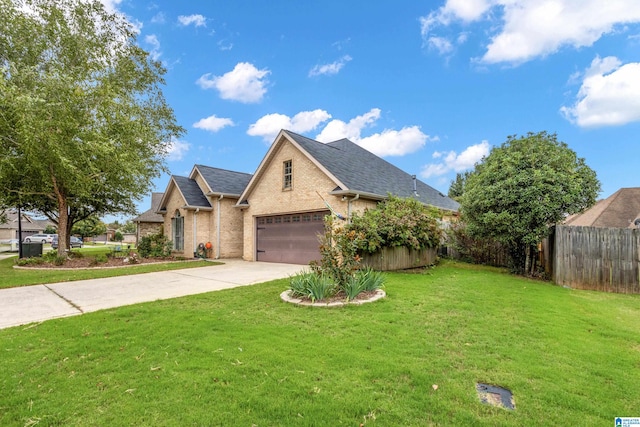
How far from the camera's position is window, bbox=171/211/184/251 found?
19.4 metres

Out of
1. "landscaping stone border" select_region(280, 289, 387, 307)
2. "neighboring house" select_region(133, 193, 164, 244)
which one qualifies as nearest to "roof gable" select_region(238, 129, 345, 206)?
"landscaping stone border" select_region(280, 289, 387, 307)

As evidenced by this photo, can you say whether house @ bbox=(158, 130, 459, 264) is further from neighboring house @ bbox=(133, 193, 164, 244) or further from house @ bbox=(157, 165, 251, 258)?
neighboring house @ bbox=(133, 193, 164, 244)

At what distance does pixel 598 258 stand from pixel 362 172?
9.01 metres

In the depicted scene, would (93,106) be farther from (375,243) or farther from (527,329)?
(527,329)

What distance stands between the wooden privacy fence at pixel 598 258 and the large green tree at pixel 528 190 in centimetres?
83

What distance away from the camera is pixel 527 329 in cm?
510

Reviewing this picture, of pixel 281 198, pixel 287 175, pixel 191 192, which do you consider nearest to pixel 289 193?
pixel 281 198

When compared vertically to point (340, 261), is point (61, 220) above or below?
above

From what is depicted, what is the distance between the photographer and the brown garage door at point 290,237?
46.3 feet

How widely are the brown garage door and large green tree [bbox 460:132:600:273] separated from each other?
19.9 ft

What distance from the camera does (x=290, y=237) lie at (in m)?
15.2

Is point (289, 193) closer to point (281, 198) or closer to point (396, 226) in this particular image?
point (281, 198)

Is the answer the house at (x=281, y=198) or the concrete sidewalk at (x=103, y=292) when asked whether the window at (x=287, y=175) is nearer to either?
the house at (x=281, y=198)

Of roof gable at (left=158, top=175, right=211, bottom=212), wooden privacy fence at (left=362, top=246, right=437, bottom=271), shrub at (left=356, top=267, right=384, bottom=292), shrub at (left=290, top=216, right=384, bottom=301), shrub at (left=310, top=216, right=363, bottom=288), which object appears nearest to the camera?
shrub at (left=290, top=216, right=384, bottom=301)
